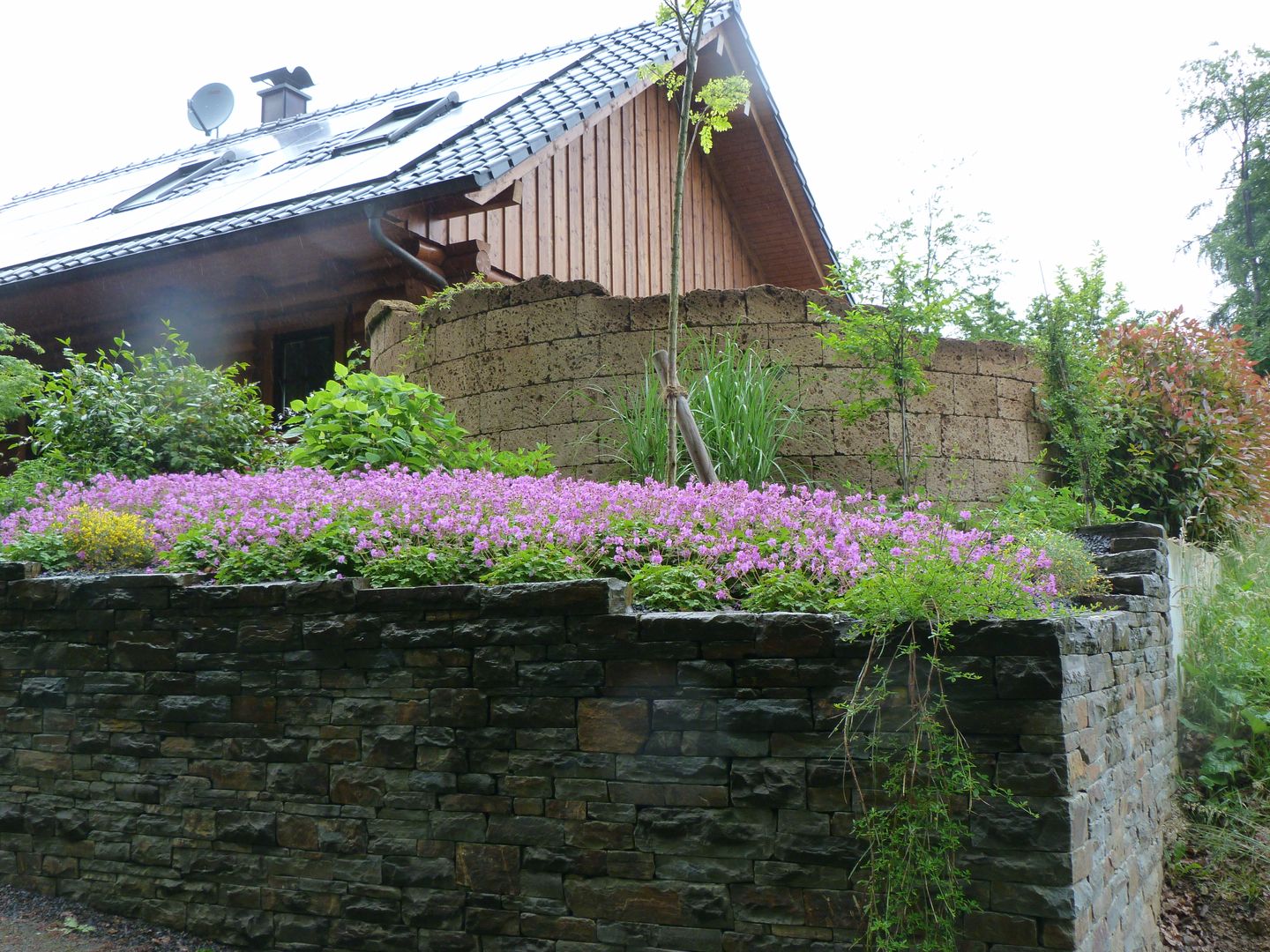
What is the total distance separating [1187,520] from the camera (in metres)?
7.64

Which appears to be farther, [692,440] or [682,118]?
[682,118]

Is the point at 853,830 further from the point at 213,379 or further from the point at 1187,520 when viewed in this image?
the point at 213,379

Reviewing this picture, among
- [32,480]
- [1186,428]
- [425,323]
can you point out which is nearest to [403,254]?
[425,323]

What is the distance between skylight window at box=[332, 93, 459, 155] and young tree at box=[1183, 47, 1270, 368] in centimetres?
1399

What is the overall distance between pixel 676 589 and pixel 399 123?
364 inches

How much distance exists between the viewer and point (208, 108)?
57.3ft

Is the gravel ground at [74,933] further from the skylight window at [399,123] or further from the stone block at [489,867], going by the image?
the skylight window at [399,123]

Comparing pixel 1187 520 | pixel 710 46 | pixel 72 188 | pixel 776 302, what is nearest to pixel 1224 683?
pixel 1187 520

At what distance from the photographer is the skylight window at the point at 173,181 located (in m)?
13.3

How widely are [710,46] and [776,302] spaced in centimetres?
598

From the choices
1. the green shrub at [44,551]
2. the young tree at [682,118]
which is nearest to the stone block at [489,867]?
the young tree at [682,118]

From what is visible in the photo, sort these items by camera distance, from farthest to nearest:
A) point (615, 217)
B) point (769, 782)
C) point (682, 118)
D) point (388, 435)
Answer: point (615, 217) < point (388, 435) < point (682, 118) < point (769, 782)

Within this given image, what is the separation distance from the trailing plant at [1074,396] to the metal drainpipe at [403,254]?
4.37 metres

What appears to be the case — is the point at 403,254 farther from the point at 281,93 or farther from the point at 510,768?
the point at 281,93
